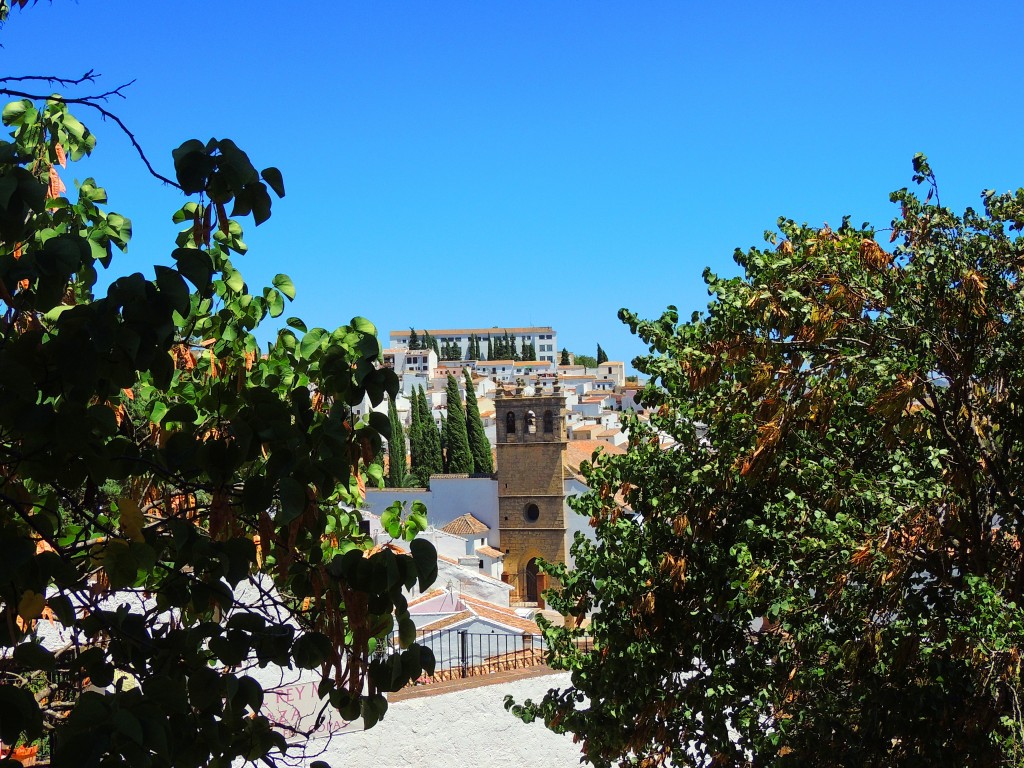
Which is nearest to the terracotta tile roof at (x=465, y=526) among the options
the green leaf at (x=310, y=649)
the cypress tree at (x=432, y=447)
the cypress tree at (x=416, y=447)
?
the cypress tree at (x=416, y=447)

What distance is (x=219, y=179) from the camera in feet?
8.18

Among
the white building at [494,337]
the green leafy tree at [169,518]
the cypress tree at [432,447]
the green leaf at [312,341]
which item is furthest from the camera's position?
the white building at [494,337]

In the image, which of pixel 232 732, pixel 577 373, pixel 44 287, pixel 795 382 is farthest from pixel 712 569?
pixel 577 373

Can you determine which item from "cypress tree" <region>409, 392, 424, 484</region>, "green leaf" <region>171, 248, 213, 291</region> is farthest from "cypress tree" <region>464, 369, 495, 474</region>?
"green leaf" <region>171, 248, 213, 291</region>

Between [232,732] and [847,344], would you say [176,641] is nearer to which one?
[232,732]

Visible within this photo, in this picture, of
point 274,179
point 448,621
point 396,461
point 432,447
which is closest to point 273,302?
point 274,179

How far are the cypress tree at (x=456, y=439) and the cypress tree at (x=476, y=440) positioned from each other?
625 millimetres

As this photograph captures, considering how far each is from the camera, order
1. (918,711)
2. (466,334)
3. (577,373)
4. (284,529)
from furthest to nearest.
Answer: (466,334) < (577,373) < (918,711) < (284,529)

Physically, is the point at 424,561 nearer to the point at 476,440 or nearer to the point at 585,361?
the point at 476,440

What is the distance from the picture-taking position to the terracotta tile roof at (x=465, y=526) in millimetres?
42875

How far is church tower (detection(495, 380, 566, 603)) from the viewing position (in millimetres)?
43312

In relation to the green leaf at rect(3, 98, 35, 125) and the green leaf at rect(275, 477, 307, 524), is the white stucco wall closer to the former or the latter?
the green leaf at rect(3, 98, 35, 125)

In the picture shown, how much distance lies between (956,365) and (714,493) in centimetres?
168

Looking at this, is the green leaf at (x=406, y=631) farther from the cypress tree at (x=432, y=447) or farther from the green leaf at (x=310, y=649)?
the cypress tree at (x=432, y=447)
